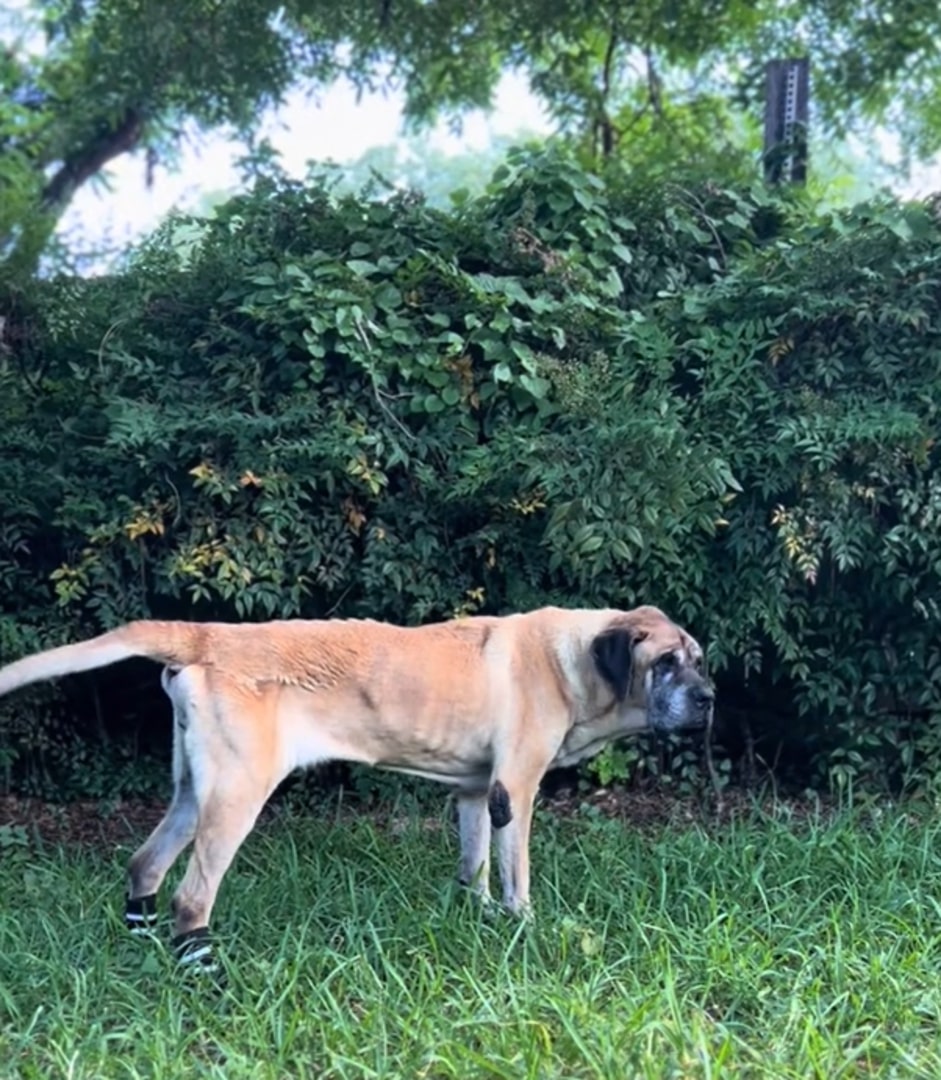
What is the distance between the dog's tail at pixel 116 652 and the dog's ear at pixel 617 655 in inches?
62.5

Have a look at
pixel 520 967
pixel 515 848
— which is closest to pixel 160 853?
pixel 515 848

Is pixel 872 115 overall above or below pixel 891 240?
above

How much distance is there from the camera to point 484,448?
6992 millimetres

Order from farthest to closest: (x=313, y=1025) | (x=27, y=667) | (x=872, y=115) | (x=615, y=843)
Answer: (x=872, y=115) < (x=615, y=843) < (x=27, y=667) < (x=313, y=1025)

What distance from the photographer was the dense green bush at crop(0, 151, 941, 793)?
6.85 m

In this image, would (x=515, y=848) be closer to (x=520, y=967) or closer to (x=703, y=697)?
(x=520, y=967)

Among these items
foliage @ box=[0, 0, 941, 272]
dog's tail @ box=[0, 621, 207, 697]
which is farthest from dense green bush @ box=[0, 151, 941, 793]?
foliage @ box=[0, 0, 941, 272]

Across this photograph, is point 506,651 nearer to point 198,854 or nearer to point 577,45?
point 198,854

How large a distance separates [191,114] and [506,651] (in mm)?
9753

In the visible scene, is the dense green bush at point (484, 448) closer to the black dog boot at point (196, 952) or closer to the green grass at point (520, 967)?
the green grass at point (520, 967)

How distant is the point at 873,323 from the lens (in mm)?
7008

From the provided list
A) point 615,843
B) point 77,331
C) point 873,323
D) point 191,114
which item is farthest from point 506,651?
point 191,114

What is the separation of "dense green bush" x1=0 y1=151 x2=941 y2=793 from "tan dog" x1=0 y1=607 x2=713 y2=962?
39.1 inches

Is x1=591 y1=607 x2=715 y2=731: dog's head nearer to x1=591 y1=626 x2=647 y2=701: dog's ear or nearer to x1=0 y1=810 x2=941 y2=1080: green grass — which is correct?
x1=591 y1=626 x2=647 y2=701: dog's ear
